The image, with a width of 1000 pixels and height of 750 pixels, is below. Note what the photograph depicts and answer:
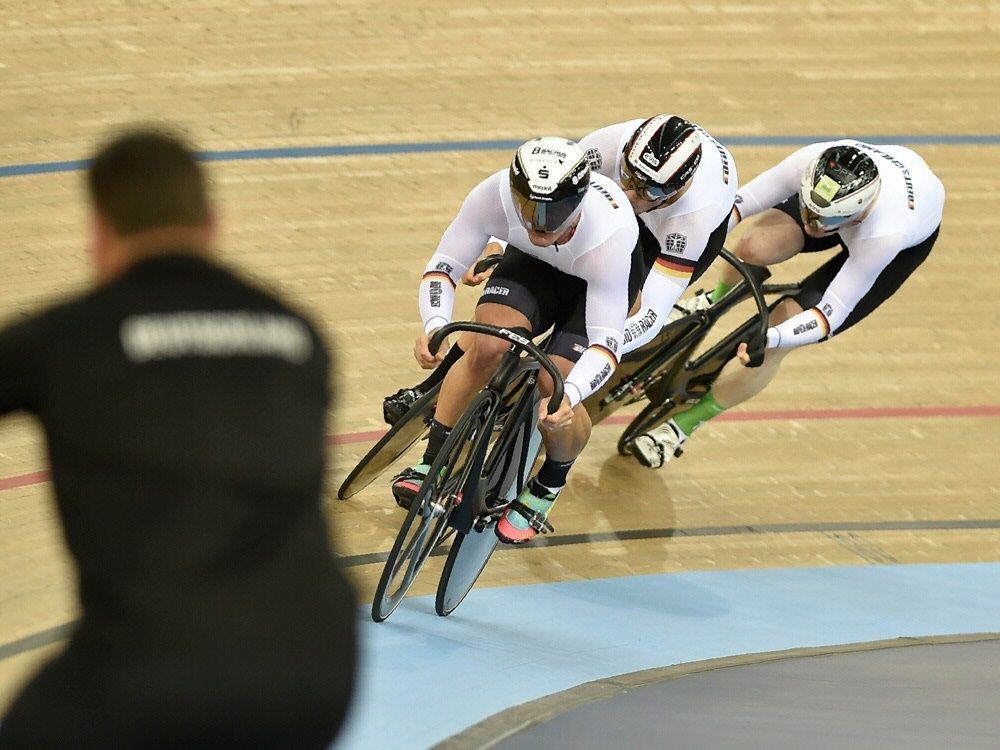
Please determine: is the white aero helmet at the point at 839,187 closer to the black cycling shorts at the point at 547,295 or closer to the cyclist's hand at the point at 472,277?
the black cycling shorts at the point at 547,295

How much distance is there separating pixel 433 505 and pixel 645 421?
1.51m

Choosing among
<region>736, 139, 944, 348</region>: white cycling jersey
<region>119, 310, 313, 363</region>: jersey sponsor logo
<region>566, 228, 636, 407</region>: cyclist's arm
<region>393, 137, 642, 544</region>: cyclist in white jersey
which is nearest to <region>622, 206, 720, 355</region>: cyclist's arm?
<region>393, 137, 642, 544</region>: cyclist in white jersey

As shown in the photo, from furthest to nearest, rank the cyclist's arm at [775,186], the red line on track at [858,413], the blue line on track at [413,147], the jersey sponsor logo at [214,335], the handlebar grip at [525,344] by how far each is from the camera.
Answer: the blue line on track at [413,147] < the red line on track at [858,413] < the cyclist's arm at [775,186] < the handlebar grip at [525,344] < the jersey sponsor logo at [214,335]

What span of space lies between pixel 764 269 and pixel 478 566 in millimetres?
1540

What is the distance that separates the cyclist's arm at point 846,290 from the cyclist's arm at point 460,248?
1149mm

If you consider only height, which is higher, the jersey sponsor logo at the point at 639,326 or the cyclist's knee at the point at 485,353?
the cyclist's knee at the point at 485,353

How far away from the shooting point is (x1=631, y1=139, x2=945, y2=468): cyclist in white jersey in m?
4.55

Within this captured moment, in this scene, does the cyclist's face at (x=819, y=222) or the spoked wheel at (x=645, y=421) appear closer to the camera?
the cyclist's face at (x=819, y=222)

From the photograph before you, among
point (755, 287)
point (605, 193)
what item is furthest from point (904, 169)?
point (605, 193)

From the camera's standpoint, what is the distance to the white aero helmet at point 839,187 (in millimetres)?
4512

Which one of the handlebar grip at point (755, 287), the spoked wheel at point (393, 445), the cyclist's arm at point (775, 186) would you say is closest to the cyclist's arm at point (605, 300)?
the spoked wheel at point (393, 445)

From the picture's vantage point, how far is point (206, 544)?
1.47m

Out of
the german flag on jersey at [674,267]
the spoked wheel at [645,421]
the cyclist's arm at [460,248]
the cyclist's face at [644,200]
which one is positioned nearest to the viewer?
the cyclist's arm at [460,248]

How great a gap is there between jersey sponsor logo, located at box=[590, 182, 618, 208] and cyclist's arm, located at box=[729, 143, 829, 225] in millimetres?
1010
